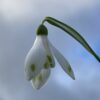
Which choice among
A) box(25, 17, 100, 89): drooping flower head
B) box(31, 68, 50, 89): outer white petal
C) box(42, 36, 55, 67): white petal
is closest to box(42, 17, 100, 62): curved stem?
box(25, 17, 100, 89): drooping flower head

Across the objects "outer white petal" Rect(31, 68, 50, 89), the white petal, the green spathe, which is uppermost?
the green spathe

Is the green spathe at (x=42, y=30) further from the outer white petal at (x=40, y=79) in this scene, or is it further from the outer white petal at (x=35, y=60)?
the outer white petal at (x=40, y=79)

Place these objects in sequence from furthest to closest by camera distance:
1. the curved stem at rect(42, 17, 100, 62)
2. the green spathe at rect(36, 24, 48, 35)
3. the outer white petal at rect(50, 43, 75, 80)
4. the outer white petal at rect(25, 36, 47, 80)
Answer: the green spathe at rect(36, 24, 48, 35) → the curved stem at rect(42, 17, 100, 62) → the outer white petal at rect(50, 43, 75, 80) → the outer white petal at rect(25, 36, 47, 80)

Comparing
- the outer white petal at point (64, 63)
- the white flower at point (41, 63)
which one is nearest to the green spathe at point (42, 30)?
the white flower at point (41, 63)

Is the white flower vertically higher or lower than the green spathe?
lower

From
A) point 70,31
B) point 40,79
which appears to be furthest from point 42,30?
point 40,79

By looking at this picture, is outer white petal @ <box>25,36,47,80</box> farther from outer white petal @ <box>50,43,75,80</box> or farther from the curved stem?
the curved stem

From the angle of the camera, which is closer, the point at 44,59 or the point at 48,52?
the point at 44,59

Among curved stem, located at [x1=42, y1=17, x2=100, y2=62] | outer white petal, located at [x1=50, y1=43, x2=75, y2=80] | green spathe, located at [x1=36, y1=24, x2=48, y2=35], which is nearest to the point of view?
outer white petal, located at [x1=50, y1=43, x2=75, y2=80]

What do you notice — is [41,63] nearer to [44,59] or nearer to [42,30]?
[44,59]
